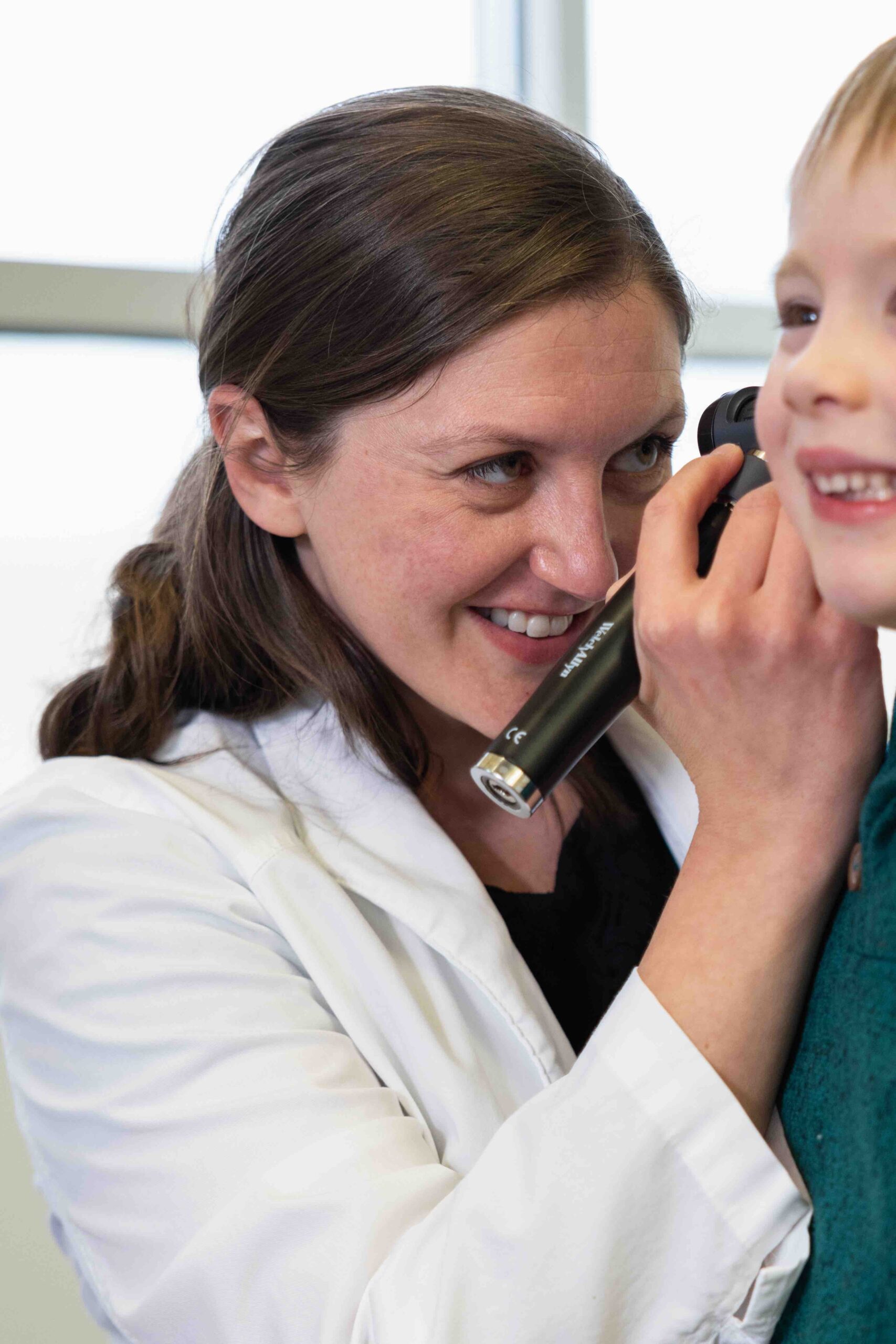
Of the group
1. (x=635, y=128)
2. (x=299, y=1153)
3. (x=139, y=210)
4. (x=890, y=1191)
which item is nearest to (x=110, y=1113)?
(x=299, y=1153)

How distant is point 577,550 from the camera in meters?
0.97

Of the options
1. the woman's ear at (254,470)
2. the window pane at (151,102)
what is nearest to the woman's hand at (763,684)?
the woman's ear at (254,470)

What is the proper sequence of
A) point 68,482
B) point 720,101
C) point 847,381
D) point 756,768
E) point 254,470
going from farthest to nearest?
1. point 720,101
2. point 68,482
3. point 254,470
4. point 756,768
5. point 847,381

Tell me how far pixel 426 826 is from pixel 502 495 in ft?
0.88

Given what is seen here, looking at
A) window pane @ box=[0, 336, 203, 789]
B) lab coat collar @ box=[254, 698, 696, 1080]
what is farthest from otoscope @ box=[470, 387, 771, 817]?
window pane @ box=[0, 336, 203, 789]

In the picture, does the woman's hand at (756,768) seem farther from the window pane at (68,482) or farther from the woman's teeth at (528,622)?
the window pane at (68,482)

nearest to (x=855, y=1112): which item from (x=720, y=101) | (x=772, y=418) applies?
(x=772, y=418)

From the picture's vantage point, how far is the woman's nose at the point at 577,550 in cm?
96

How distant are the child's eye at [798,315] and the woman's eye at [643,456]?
44 cm

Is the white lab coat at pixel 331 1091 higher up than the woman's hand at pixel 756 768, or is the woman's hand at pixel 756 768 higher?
the woman's hand at pixel 756 768

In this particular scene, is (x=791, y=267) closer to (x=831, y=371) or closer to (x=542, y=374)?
(x=831, y=371)

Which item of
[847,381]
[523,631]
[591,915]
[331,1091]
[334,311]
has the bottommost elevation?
[591,915]

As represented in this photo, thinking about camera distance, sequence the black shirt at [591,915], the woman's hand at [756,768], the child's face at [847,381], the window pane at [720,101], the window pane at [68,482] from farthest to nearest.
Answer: the window pane at [720,101], the window pane at [68,482], the black shirt at [591,915], the woman's hand at [756,768], the child's face at [847,381]

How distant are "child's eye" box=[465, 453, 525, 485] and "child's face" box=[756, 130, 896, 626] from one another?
448 mm
